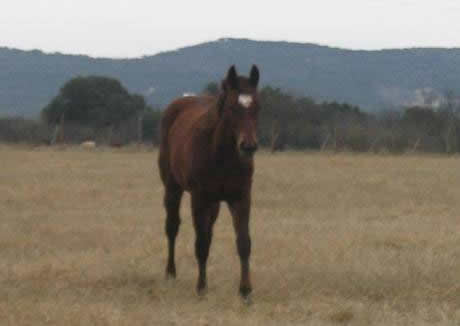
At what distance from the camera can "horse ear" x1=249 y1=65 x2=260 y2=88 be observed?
8.33 metres

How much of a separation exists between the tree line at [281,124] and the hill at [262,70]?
190 feet

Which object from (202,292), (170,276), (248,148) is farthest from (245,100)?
(170,276)

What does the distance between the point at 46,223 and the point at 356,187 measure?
922 centimetres

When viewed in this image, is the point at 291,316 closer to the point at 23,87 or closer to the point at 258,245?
the point at 258,245

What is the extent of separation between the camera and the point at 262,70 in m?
122

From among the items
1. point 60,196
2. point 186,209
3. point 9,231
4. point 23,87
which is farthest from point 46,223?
point 23,87

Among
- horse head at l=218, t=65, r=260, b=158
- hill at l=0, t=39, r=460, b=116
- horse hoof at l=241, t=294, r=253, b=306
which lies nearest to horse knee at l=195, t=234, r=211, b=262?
horse hoof at l=241, t=294, r=253, b=306

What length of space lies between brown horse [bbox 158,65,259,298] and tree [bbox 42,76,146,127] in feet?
157

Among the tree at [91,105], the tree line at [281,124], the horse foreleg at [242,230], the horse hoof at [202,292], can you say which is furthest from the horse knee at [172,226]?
the tree at [91,105]

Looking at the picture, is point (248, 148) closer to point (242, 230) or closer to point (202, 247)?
point (242, 230)

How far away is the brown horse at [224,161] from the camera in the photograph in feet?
26.7

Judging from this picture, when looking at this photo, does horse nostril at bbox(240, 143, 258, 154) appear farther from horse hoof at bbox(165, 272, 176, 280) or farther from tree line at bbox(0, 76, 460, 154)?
tree line at bbox(0, 76, 460, 154)

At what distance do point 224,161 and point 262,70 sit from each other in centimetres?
11440

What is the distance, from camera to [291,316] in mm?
7676
